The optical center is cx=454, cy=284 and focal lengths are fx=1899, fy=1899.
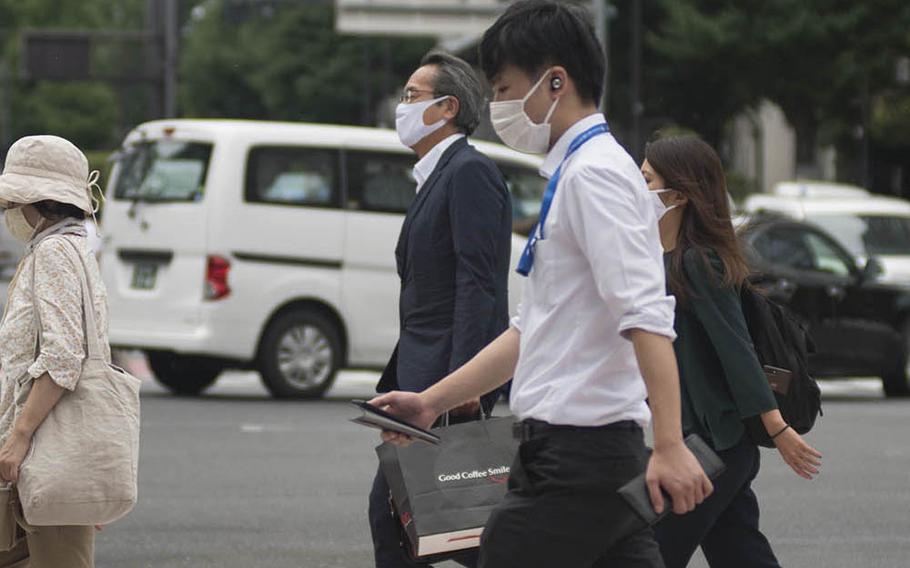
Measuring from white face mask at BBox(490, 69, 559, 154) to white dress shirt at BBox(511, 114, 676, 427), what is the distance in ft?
0.16

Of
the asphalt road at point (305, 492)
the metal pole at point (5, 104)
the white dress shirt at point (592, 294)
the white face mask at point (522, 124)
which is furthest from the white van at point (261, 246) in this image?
the metal pole at point (5, 104)

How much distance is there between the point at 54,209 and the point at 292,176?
9.66 metres

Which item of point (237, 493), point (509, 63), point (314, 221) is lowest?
point (237, 493)

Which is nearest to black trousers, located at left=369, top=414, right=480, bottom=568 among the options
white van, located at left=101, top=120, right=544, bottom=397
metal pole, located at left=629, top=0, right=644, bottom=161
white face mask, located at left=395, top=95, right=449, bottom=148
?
white face mask, located at left=395, top=95, right=449, bottom=148

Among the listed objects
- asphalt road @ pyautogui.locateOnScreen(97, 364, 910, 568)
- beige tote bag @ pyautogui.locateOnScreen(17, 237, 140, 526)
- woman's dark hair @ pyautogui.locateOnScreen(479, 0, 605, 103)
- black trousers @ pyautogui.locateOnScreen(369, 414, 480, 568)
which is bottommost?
asphalt road @ pyautogui.locateOnScreen(97, 364, 910, 568)

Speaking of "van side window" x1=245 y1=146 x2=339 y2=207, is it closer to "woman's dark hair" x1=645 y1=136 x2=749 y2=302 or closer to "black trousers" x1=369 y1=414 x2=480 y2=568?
"black trousers" x1=369 y1=414 x2=480 y2=568

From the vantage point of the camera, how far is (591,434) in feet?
12.0

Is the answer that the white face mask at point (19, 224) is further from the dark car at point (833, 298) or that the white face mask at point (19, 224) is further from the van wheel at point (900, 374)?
the van wheel at point (900, 374)

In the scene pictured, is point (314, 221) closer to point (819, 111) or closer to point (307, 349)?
point (307, 349)

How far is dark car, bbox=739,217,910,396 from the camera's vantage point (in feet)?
52.0

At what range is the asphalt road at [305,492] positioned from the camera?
315 inches

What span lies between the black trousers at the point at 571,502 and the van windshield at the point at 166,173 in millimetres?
10733

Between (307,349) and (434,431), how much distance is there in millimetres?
10059

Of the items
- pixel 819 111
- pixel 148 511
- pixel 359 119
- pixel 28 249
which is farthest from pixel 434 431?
pixel 359 119
